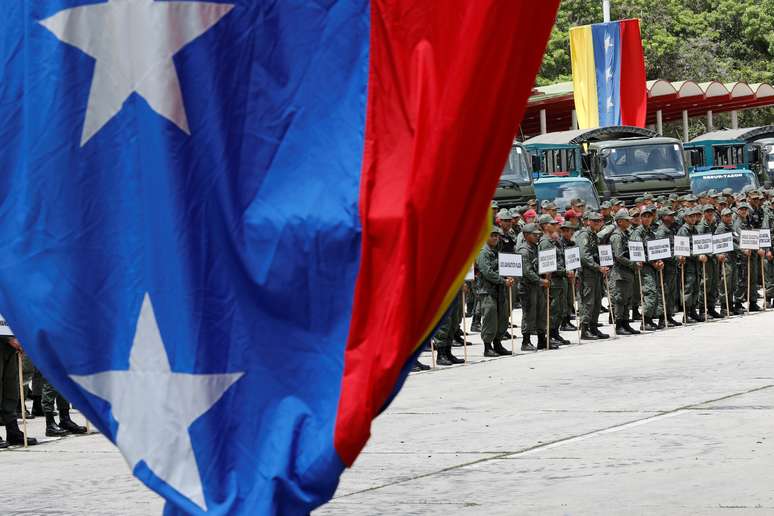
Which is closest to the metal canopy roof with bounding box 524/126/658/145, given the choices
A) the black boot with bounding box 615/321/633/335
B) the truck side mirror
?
the truck side mirror

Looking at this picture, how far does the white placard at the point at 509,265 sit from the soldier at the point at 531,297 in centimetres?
67

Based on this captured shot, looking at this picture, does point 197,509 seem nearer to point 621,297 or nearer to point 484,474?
point 484,474

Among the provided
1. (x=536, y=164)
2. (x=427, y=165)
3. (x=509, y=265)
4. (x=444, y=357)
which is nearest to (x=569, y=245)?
(x=509, y=265)

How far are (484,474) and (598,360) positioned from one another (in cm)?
735

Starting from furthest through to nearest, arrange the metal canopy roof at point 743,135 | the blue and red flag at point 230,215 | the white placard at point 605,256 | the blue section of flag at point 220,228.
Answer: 1. the metal canopy roof at point 743,135
2. the white placard at point 605,256
3. the blue section of flag at point 220,228
4. the blue and red flag at point 230,215

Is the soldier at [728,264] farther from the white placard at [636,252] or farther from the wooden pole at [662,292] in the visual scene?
the white placard at [636,252]

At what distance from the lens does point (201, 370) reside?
4.45 meters

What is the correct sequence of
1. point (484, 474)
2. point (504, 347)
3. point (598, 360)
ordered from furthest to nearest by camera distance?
point (504, 347) < point (598, 360) < point (484, 474)

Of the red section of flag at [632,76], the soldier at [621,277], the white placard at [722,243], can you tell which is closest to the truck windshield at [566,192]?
the red section of flag at [632,76]

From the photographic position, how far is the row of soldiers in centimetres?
1784

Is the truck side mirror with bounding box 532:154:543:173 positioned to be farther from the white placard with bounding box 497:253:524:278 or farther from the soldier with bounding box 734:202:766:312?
the white placard with bounding box 497:253:524:278

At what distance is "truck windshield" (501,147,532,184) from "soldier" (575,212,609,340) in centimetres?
729

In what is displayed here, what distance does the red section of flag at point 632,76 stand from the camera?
33.0m

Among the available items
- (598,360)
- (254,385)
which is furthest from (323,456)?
(598,360)
